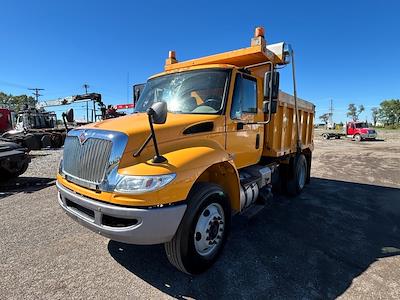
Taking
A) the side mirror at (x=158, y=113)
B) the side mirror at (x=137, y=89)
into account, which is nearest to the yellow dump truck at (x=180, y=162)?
the side mirror at (x=158, y=113)

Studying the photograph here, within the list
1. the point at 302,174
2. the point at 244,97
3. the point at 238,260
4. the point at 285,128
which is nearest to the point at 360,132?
the point at 302,174

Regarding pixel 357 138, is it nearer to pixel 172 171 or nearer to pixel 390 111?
pixel 172 171

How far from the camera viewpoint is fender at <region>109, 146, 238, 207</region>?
2701 mm

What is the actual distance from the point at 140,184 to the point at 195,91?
190cm

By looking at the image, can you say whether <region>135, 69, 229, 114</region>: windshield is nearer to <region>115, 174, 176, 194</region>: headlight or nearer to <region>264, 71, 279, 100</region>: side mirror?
<region>264, 71, 279, 100</region>: side mirror

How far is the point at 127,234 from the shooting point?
2.75 metres

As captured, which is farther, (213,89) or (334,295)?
(213,89)

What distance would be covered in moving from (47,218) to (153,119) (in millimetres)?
3637

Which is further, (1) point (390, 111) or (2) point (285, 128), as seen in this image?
(1) point (390, 111)

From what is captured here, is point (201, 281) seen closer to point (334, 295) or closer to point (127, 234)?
point (127, 234)

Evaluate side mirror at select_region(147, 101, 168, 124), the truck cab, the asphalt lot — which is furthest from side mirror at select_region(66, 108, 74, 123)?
the truck cab

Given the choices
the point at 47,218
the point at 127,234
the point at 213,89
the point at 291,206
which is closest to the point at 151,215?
the point at 127,234

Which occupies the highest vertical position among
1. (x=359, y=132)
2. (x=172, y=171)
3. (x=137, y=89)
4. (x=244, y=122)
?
(x=137, y=89)

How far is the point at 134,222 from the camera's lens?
2766mm
